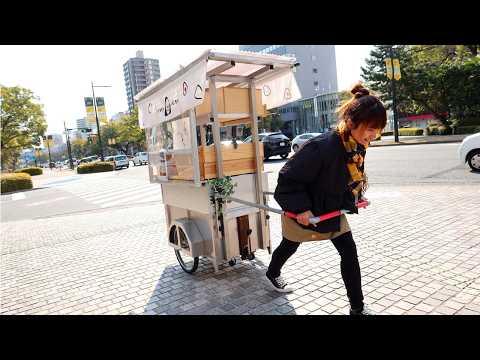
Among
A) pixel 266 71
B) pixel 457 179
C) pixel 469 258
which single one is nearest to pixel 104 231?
pixel 266 71

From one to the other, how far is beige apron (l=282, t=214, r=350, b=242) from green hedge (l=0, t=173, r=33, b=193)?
23.6 m

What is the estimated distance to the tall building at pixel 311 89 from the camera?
238ft

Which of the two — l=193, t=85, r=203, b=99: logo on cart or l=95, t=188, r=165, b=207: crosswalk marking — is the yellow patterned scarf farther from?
l=95, t=188, r=165, b=207: crosswalk marking

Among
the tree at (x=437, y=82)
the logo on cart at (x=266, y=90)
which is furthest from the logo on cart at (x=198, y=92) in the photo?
the tree at (x=437, y=82)

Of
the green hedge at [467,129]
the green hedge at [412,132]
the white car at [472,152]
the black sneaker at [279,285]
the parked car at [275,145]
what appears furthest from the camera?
the green hedge at [412,132]

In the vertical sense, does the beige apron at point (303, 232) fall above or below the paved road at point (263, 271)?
above

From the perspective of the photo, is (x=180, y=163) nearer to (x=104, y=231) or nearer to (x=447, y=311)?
(x=447, y=311)

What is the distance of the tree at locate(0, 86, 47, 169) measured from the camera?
34875mm

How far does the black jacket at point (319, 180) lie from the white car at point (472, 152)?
8577mm

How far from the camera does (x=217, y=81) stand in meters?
3.90

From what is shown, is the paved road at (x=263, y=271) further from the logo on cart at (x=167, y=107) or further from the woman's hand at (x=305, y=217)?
the logo on cart at (x=167, y=107)

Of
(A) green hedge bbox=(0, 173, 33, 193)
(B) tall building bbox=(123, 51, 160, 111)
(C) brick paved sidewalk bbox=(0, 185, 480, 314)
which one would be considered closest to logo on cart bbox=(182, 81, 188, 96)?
(C) brick paved sidewalk bbox=(0, 185, 480, 314)

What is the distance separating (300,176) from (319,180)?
0.47 feet

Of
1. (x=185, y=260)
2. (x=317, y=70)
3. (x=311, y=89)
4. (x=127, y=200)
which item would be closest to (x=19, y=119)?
(x=127, y=200)
